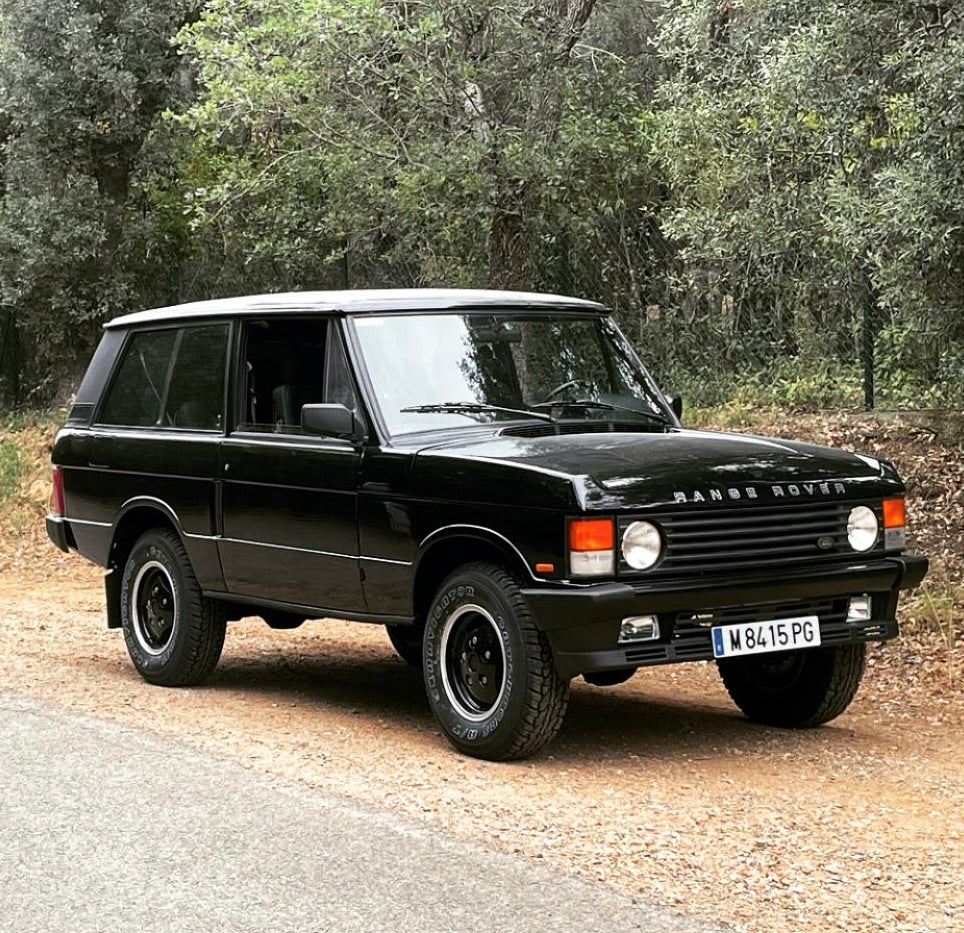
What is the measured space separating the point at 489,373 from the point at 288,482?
1.18m

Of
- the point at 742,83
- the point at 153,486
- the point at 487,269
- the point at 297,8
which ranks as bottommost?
the point at 153,486

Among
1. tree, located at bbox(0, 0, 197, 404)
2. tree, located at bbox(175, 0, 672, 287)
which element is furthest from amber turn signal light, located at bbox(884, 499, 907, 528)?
tree, located at bbox(0, 0, 197, 404)

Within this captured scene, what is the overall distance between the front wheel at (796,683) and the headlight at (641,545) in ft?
4.32

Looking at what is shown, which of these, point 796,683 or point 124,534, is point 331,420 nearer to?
point 124,534

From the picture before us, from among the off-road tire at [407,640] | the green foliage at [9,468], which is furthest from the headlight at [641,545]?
the green foliage at [9,468]

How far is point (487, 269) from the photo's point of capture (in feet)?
59.4

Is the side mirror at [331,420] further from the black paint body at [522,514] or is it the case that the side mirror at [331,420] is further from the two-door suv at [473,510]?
the black paint body at [522,514]

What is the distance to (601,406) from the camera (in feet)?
29.7

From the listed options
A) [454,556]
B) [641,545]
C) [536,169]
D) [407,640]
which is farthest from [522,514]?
[536,169]

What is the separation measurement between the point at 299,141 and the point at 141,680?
9.34m

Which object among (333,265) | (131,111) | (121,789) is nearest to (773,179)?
(121,789)

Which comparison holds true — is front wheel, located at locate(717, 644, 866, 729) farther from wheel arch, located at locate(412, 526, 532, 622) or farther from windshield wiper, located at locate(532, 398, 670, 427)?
wheel arch, located at locate(412, 526, 532, 622)

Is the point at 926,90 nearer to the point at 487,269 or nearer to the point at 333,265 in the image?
the point at 487,269

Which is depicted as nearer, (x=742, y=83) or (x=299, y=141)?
(x=742, y=83)
